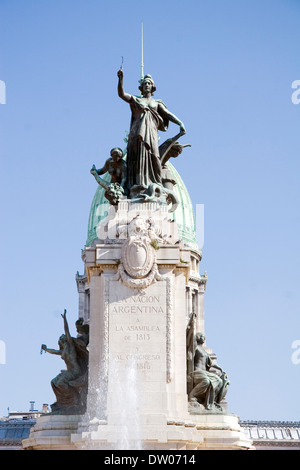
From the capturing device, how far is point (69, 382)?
3706cm

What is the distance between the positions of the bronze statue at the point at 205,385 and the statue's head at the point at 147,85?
27.0 ft

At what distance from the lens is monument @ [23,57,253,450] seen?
34.0 metres

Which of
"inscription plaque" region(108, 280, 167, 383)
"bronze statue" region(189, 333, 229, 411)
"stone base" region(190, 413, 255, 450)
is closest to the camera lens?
"inscription plaque" region(108, 280, 167, 383)

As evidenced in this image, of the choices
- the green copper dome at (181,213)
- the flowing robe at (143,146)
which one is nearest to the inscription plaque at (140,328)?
the flowing robe at (143,146)

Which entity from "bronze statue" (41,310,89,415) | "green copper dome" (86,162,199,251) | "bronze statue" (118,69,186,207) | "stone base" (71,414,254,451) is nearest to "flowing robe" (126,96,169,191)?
"bronze statue" (118,69,186,207)

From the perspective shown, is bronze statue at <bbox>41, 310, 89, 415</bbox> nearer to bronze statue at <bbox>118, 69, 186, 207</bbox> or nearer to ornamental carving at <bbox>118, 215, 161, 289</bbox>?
ornamental carving at <bbox>118, 215, 161, 289</bbox>

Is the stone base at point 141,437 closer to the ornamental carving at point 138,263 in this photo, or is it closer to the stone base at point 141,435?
the stone base at point 141,435

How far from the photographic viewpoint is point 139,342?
34781 mm

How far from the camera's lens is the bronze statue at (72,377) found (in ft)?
121

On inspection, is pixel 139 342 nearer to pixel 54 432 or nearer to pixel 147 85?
pixel 54 432

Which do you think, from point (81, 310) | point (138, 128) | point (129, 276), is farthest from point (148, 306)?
point (81, 310)

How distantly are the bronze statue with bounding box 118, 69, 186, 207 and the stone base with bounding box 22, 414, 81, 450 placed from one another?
7.14 m

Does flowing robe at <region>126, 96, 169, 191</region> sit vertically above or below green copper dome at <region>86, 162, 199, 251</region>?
below
